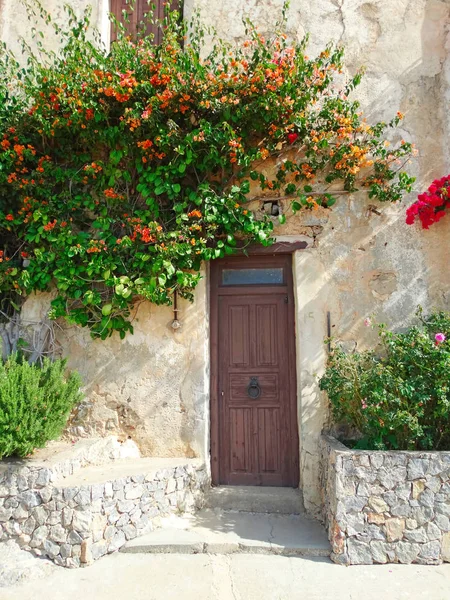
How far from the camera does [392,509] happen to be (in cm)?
344

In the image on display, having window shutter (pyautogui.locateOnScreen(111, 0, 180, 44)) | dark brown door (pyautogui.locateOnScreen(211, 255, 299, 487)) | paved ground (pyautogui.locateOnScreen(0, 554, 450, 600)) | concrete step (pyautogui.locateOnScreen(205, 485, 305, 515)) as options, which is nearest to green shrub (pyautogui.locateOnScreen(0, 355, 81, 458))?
paved ground (pyautogui.locateOnScreen(0, 554, 450, 600))

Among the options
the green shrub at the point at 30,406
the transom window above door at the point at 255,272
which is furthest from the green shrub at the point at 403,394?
the green shrub at the point at 30,406

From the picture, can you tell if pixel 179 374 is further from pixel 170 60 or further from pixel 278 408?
pixel 170 60

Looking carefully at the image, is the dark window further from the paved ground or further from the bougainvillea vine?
the paved ground

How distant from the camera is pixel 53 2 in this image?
557 centimetres

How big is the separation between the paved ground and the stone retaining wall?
0.16m

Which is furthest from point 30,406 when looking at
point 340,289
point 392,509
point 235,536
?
point 340,289

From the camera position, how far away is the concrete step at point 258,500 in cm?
431

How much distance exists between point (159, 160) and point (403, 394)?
323 centimetres

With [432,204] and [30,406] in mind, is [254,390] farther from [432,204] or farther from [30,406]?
[432,204]

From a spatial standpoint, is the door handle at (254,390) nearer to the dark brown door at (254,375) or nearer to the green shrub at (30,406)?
the dark brown door at (254,375)

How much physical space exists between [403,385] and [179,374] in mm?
2146

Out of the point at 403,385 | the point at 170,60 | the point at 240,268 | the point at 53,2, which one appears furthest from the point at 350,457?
the point at 53,2

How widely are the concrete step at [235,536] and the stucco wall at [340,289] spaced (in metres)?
0.49
